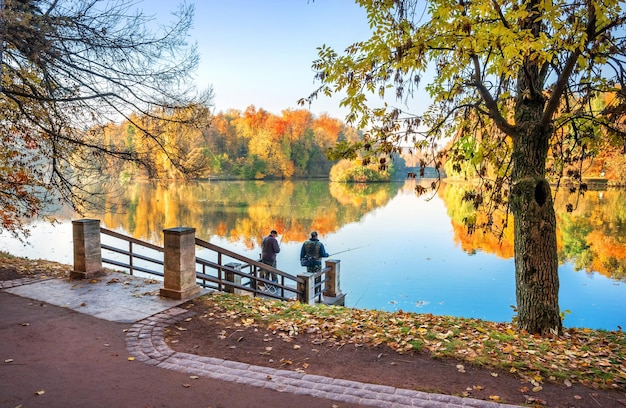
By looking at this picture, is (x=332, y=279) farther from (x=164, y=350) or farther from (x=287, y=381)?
(x=287, y=381)

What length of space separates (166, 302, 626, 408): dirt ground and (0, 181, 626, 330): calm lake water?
10.1 feet

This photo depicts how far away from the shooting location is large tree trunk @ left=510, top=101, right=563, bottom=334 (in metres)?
6.28

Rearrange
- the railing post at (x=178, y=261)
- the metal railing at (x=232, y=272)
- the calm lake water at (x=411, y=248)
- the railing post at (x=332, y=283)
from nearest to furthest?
the railing post at (x=178, y=261) → the metal railing at (x=232, y=272) → the railing post at (x=332, y=283) → the calm lake water at (x=411, y=248)

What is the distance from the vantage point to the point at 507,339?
5730 millimetres

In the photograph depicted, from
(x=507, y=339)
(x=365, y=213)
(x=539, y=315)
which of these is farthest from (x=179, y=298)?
(x=365, y=213)

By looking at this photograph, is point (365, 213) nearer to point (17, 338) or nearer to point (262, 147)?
point (17, 338)

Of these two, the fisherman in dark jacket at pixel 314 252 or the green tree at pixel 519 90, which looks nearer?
the green tree at pixel 519 90

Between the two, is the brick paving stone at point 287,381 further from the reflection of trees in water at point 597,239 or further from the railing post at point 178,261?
the reflection of trees in water at point 597,239

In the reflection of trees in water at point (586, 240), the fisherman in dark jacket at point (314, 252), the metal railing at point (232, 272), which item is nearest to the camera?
the metal railing at point (232, 272)

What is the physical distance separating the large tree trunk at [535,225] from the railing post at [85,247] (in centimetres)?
793

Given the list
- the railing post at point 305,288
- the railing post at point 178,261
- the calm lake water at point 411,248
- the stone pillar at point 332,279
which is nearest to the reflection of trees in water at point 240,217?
the calm lake water at point 411,248

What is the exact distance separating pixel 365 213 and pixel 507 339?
100 feet

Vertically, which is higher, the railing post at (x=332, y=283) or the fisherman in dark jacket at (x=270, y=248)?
the fisherman in dark jacket at (x=270, y=248)

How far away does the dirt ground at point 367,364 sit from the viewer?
13.1 feet
